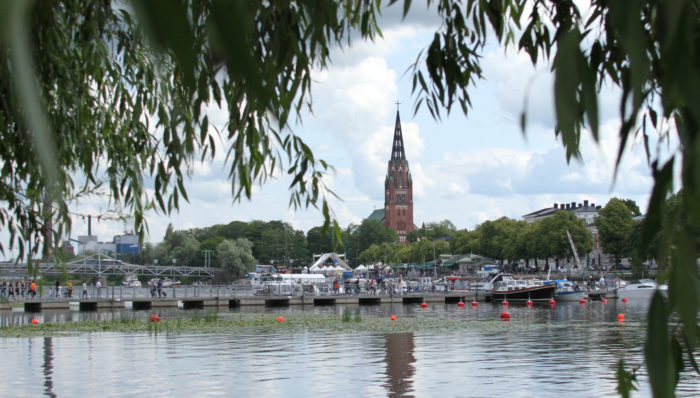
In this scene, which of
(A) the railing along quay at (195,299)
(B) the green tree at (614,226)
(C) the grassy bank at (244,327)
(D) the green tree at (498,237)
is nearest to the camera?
(C) the grassy bank at (244,327)

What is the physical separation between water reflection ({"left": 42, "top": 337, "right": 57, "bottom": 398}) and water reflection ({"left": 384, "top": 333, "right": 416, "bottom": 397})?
714 cm

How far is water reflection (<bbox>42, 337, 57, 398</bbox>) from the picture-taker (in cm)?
1591

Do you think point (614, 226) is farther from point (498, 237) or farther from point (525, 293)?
point (525, 293)

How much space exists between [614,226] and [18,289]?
80076 mm

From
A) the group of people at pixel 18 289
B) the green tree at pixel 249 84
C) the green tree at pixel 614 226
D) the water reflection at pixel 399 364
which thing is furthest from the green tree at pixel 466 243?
the green tree at pixel 249 84

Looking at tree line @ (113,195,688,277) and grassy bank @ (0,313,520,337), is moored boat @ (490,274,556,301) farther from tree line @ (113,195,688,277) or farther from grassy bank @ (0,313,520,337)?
grassy bank @ (0,313,520,337)

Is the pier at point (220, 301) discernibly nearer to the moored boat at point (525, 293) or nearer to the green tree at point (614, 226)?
the moored boat at point (525, 293)

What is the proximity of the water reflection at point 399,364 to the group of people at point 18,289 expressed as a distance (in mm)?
38143

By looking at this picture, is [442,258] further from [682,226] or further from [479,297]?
[682,226]

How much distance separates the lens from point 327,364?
20594mm

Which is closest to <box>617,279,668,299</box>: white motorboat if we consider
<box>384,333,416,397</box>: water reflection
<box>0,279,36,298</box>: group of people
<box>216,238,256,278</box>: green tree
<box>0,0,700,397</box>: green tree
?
<box>384,333,416,397</box>: water reflection

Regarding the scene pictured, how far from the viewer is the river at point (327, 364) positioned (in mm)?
16008

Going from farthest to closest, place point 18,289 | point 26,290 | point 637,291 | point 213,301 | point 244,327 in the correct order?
point 637,291 → point 18,289 → point 213,301 → point 26,290 → point 244,327

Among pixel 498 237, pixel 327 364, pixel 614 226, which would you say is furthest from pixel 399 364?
pixel 498 237
